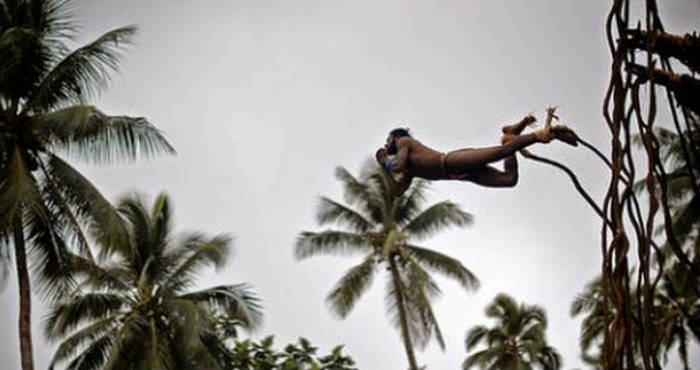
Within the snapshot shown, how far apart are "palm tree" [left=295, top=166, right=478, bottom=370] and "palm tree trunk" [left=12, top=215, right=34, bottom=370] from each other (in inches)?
377

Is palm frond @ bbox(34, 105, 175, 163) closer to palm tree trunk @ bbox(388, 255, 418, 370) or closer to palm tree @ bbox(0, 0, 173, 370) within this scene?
palm tree @ bbox(0, 0, 173, 370)

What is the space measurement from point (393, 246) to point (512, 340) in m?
7.24

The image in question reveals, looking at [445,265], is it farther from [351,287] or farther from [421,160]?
[421,160]

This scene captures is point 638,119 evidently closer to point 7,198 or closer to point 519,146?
point 519,146

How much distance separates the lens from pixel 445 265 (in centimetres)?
2361

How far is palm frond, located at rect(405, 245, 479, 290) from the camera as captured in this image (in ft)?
77.0

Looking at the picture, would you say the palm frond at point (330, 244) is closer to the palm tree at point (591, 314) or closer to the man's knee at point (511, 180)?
the palm tree at point (591, 314)

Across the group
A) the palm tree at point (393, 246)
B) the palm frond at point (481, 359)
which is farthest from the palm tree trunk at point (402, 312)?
the palm frond at point (481, 359)

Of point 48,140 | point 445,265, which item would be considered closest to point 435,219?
point 445,265

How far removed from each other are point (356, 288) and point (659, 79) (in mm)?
20398

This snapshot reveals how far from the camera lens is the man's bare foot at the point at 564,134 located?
395cm

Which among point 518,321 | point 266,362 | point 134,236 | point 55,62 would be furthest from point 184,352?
point 518,321

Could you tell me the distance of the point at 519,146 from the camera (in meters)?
4.19

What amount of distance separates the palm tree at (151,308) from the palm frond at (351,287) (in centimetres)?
396
